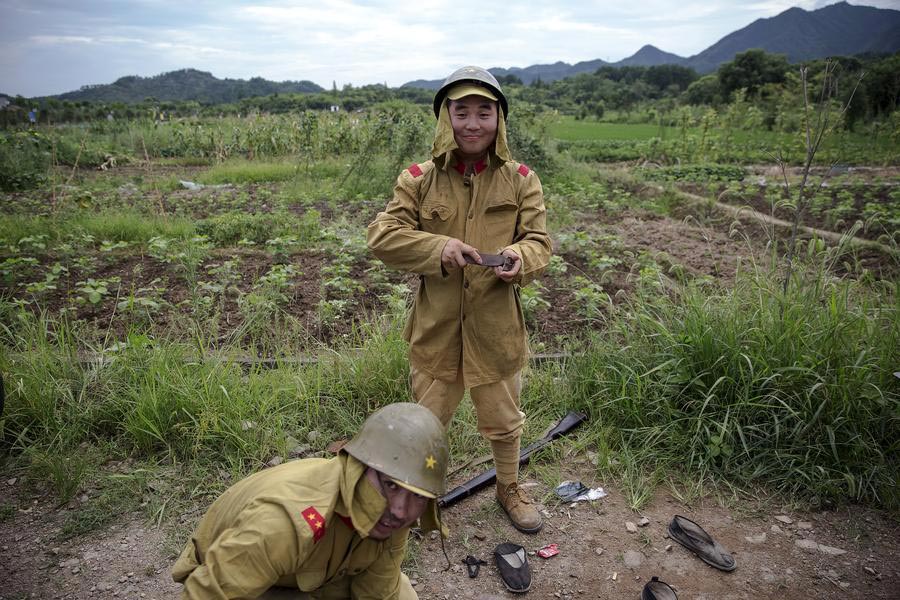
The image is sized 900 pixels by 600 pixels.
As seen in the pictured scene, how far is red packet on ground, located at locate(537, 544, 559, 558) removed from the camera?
8.47 ft

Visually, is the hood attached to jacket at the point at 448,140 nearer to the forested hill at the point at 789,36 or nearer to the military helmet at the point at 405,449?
the military helmet at the point at 405,449

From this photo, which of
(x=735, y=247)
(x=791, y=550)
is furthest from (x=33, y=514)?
(x=735, y=247)

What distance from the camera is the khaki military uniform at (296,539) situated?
4.58ft

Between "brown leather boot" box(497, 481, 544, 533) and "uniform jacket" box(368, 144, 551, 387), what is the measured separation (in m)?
0.69

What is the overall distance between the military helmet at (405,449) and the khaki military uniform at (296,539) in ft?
0.24

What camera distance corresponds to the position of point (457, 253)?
2.15 meters

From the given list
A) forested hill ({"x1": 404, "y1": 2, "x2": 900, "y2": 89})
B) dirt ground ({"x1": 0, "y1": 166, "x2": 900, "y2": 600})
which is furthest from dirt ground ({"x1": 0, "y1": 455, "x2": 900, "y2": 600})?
forested hill ({"x1": 404, "y1": 2, "x2": 900, "y2": 89})

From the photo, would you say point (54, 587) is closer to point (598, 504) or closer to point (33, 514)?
point (33, 514)

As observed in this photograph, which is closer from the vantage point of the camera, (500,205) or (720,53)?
(500,205)

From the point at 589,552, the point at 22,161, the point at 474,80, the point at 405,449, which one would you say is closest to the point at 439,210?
the point at 474,80

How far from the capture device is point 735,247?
6789 mm

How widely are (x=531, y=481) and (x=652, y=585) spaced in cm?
87

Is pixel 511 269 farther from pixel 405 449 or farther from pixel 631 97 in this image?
pixel 631 97

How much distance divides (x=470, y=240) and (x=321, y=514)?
1300mm
